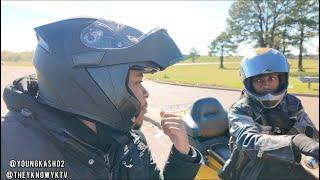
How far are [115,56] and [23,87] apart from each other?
416mm

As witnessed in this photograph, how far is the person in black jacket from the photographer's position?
164cm

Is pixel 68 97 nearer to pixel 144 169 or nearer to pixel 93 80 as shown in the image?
pixel 93 80

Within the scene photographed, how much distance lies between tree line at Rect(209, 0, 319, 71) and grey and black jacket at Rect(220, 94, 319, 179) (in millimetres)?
37310

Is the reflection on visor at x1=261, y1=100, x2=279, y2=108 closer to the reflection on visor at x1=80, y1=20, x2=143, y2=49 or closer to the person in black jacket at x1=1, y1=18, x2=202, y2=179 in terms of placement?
the person in black jacket at x1=1, y1=18, x2=202, y2=179

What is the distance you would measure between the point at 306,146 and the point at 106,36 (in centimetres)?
129

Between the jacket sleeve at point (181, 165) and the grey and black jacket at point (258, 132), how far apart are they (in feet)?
3.19

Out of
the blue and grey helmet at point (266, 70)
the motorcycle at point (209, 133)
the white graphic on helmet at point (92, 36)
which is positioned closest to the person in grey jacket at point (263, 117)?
the blue and grey helmet at point (266, 70)

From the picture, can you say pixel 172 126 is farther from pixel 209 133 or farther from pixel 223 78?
pixel 223 78

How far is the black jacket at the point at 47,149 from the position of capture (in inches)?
61.3

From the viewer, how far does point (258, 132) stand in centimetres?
315

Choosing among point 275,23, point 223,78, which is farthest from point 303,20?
point 223,78

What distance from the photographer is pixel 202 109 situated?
4.16 m

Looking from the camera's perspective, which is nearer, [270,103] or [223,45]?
[270,103]

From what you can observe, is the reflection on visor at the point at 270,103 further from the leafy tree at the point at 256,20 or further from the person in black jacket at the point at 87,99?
the leafy tree at the point at 256,20
